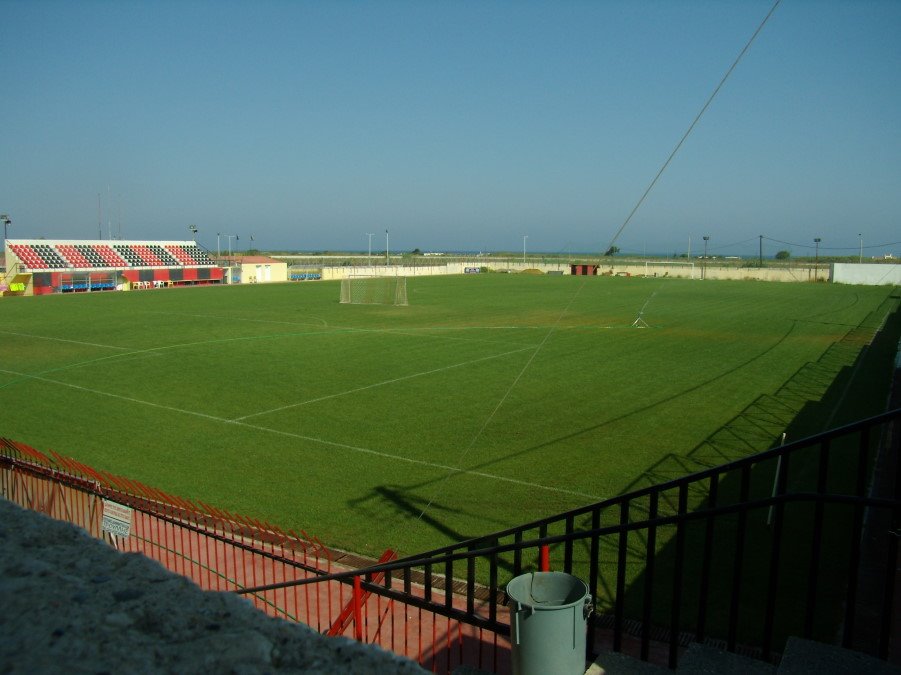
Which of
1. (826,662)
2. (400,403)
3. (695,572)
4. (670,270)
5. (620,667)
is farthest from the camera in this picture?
(670,270)

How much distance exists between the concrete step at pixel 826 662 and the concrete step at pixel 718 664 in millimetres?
219

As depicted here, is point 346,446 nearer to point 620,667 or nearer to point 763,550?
point 763,550

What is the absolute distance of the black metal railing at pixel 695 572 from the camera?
4945mm

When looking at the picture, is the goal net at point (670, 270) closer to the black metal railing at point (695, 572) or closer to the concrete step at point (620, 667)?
the black metal railing at point (695, 572)

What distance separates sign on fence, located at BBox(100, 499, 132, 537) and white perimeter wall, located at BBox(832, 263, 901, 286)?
90.6m

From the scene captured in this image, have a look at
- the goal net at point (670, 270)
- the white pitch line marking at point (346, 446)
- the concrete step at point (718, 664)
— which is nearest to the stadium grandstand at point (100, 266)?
the white pitch line marking at point (346, 446)

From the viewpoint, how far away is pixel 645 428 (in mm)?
17312

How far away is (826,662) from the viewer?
3.82 metres

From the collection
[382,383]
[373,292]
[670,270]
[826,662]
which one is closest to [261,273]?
[373,292]

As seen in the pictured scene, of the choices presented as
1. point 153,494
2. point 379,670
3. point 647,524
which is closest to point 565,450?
point 153,494

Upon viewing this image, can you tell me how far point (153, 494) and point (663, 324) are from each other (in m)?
32.0

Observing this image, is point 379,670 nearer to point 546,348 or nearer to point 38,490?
point 38,490

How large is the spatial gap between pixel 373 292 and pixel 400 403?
3753 centimetres

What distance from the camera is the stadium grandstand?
201ft
